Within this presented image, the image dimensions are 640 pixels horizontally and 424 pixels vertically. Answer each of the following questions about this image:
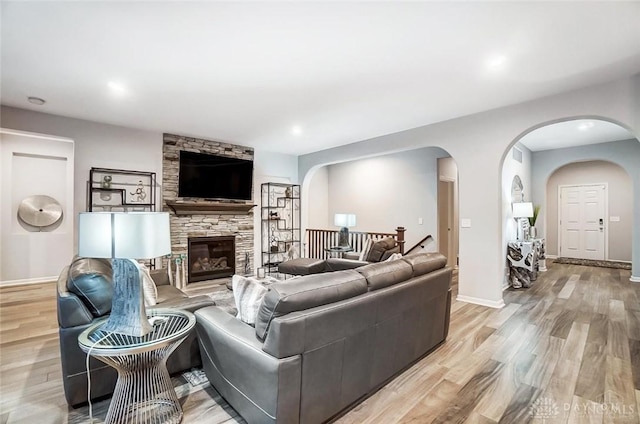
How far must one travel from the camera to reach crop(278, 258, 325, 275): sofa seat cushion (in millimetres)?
4512

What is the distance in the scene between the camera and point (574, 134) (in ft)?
18.7

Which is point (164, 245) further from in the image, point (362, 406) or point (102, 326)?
point (362, 406)

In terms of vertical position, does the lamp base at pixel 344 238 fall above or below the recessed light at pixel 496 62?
below

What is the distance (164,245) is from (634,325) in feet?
16.1

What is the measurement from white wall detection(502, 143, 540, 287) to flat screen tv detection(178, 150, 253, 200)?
4.77 m

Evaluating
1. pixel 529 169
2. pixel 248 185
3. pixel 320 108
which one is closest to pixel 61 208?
pixel 248 185

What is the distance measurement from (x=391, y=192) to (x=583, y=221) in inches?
207

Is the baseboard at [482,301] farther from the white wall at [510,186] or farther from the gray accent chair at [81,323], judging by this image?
the gray accent chair at [81,323]

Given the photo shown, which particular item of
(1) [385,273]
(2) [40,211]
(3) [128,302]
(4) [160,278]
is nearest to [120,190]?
(2) [40,211]

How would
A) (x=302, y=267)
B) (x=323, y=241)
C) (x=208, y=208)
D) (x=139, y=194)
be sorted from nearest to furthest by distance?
(x=302, y=267)
(x=139, y=194)
(x=208, y=208)
(x=323, y=241)

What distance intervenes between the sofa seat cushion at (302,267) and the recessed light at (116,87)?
10.4 feet

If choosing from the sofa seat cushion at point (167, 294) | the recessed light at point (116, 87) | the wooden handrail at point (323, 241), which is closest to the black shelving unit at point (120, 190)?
the recessed light at point (116, 87)

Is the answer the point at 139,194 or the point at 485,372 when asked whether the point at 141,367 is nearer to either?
the point at 485,372

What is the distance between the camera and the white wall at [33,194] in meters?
3.95
